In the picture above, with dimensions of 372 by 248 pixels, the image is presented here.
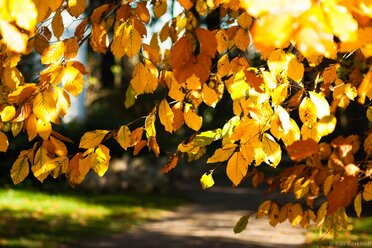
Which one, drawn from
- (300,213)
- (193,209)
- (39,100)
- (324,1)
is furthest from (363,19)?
(193,209)

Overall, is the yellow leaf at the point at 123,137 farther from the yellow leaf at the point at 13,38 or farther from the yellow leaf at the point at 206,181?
the yellow leaf at the point at 13,38

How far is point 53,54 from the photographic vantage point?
267cm

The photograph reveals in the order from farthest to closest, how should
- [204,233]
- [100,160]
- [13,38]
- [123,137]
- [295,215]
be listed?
[204,233] → [295,215] → [123,137] → [100,160] → [13,38]

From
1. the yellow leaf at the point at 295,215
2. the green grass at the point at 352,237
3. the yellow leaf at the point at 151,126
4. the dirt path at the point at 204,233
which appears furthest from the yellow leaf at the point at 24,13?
the dirt path at the point at 204,233

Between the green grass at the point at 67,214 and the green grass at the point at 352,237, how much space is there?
3342 millimetres

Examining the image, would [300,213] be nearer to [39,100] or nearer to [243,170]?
[243,170]

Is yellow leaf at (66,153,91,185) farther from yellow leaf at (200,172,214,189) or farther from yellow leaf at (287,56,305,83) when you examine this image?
yellow leaf at (287,56,305,83)

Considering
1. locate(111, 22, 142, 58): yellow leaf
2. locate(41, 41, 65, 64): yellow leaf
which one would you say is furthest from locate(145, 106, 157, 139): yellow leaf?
locate(41, 41, 65, 64): yellow leaf

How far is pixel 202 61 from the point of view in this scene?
189 cm

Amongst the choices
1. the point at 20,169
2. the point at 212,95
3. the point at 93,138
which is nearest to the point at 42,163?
the point at 20,169

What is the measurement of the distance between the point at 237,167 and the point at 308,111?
38 cm

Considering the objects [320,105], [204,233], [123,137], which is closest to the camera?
[320,105]

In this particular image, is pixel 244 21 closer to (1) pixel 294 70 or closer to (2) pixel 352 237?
(1) pixel 294 70

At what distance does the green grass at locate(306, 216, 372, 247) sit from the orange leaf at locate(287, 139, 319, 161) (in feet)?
21.3
